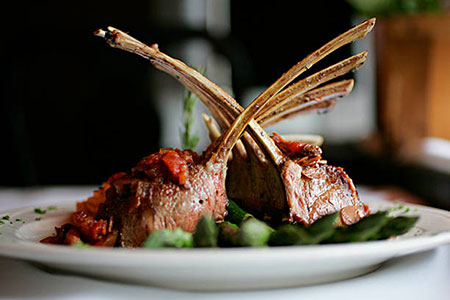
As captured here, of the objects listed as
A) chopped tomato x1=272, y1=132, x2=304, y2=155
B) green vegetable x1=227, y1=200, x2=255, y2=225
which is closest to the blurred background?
chopped tomato x1=272, y1=132, x2=304, y2=155

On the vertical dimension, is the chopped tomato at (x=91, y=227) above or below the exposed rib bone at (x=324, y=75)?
below

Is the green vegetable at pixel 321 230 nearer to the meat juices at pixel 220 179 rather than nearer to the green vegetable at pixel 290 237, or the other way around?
the green vegetable at pixel 290 237

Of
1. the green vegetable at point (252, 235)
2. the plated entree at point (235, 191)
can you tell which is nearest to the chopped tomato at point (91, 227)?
the plated entree at point (235, 191)

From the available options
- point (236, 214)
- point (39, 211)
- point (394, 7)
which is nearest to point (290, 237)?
point (236, 214)

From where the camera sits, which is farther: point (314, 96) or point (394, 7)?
point (394, 7)

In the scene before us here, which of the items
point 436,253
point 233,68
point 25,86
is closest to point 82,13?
point 25,86

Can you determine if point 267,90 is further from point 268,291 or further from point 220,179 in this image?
point 268,291
